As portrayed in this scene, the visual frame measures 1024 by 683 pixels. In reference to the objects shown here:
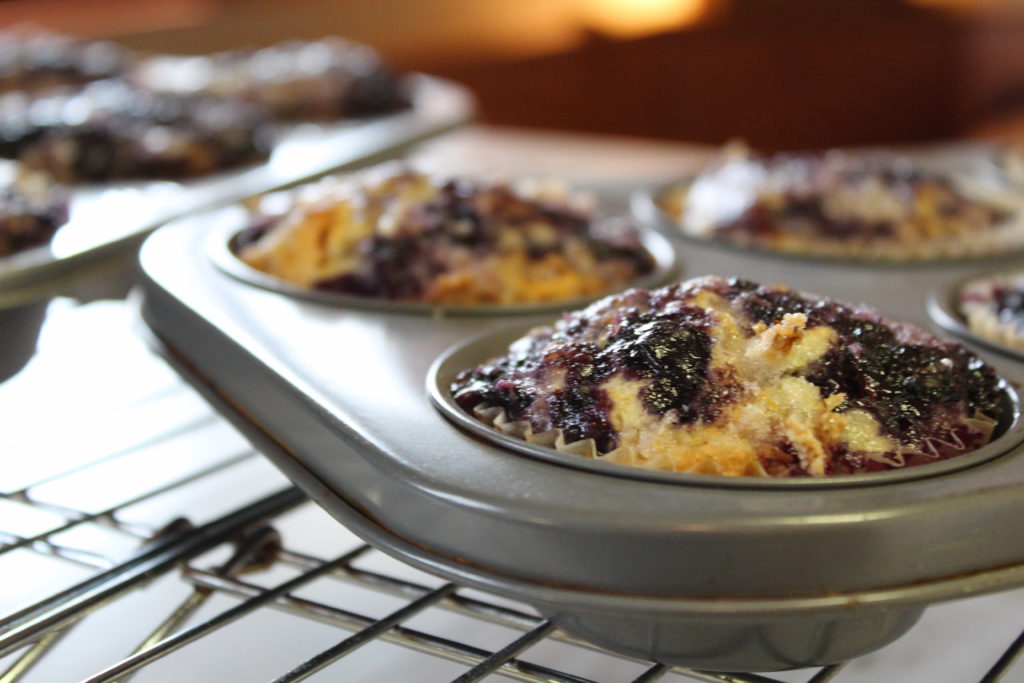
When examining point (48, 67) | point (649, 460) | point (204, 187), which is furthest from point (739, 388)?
point (48, 67)

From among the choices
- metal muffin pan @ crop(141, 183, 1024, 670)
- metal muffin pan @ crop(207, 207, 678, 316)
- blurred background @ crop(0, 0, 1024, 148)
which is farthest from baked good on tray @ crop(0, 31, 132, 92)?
metal muffin pan @ crop(141, 183, 1024, 670)

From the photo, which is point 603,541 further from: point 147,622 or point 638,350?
point 147,622

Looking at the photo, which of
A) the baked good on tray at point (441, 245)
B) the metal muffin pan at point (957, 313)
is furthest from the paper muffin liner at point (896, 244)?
the baked good on tray at point (441, 245)

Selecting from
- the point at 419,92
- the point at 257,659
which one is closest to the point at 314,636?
the point at 257,659

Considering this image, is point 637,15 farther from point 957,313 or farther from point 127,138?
point 957,313

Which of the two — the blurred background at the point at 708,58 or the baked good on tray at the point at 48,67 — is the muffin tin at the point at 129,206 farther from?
the blurred background at the point at 708,58

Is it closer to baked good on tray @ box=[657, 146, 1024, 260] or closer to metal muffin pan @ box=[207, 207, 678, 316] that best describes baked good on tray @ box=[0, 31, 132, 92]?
metal muffin pan @ box=[207, 207, 678, 316]
